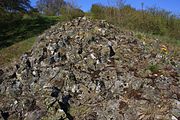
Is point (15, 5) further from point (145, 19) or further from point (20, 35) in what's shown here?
point (145, 19)

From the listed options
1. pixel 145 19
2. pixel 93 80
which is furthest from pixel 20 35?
pixel 93 80

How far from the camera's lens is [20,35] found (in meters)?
20.5

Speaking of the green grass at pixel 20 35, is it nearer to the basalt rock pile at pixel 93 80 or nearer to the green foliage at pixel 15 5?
the green foliage at pixel 15 5

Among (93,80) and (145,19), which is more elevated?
(145,19)

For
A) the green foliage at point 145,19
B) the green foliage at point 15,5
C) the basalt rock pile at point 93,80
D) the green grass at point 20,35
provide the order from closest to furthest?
the basalt rock pile at point 93,80 < the green grass at point 20,35 < the green foliage at point 145,19 < the green foliage at point 15,5

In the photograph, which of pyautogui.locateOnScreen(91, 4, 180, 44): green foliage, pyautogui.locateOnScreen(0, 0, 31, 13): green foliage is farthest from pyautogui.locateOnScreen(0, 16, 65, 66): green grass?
pyautogui.locateOnScreen(91, 4, 180, 44): green foliage

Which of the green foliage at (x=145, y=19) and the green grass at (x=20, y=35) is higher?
the green foliage at (x=145, y=19)

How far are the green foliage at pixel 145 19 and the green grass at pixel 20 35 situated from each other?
2.72 m

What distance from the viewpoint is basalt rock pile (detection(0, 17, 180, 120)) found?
705 centimetres

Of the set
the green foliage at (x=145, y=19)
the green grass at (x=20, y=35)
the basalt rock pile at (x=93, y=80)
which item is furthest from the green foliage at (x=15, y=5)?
the basalt rock pile at (x=93, y=80)

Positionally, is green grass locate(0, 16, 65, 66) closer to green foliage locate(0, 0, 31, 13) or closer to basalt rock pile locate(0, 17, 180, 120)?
green foliage locate(0, 0, 31, 13)

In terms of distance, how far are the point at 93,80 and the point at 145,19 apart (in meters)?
10.9

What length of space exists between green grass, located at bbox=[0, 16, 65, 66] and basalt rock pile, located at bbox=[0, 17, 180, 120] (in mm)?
5610

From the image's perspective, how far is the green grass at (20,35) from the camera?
1563 centimetres
